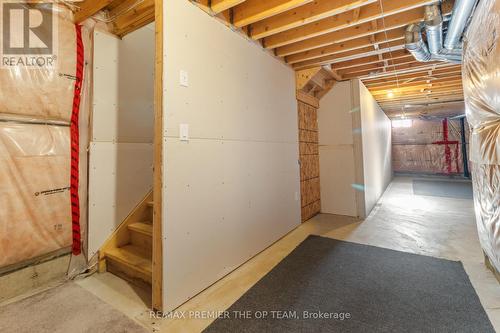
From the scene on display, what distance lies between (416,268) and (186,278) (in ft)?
7.46

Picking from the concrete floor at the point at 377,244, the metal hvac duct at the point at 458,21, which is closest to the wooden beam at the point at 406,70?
the metal hvac duct at the point at 458,21

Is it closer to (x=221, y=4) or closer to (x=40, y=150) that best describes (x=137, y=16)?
(x=221, y=4)

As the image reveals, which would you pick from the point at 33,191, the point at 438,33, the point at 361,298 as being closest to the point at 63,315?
the point at 33,191

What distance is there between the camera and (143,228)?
7.84 ft

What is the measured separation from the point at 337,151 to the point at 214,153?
3071mm

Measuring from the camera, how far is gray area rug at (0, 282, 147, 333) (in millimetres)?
1534

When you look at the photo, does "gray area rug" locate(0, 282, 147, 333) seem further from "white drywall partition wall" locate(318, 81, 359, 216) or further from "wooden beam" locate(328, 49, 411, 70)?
"wooden beam" locate(328, 49, 411, 70)

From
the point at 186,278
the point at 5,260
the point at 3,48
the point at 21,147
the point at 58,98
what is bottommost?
the point at 186,278

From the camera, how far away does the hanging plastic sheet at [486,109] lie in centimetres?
155

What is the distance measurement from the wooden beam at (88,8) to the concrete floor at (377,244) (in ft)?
8.02

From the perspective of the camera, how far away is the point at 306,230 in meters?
3.56

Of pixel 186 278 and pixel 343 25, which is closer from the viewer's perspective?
pixel 186 278

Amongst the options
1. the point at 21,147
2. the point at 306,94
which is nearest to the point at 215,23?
the point at 21,147

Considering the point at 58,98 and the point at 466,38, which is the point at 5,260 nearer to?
the point at 58,98
